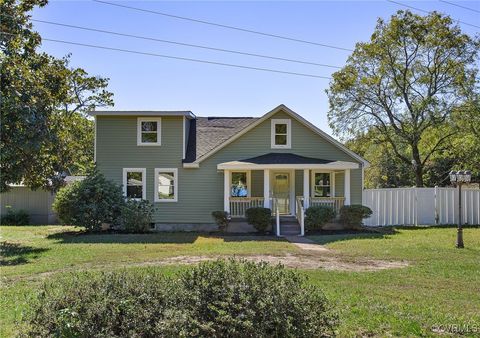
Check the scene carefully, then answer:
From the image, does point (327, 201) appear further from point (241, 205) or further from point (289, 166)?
point (241, 205)

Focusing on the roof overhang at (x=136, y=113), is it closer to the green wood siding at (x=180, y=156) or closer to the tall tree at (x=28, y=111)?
the green wood siding at (x=180, y=156)

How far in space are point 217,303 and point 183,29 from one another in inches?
535

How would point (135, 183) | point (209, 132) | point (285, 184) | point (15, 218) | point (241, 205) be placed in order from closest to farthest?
1. point (241, 205)
2. point (135, 183)
3. point (285, 184)
4. point (209, 132)
5. point (15, 218)

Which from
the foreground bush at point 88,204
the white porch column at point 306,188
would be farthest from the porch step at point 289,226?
the foreground bush at point 88,204

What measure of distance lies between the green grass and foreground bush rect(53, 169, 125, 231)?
0.80 meters

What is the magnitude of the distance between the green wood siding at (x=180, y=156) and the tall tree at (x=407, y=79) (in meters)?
7.61

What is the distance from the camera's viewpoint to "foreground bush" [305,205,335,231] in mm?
17484

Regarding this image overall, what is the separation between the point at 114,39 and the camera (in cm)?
1764

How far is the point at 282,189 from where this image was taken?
2045 cm

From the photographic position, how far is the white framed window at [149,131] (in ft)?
65.4

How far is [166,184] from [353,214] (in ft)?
26.3

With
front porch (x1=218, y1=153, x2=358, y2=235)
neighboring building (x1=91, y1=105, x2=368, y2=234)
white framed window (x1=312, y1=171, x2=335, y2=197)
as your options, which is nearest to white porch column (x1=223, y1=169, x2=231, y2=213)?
front porch (x1=218, y1=153, x2=358, y2=235)

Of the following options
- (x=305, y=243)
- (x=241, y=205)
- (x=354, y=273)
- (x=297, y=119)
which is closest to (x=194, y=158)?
(x=241, y=205)

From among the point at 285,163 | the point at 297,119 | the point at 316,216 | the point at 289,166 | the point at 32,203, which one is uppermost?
the point at 297,119
